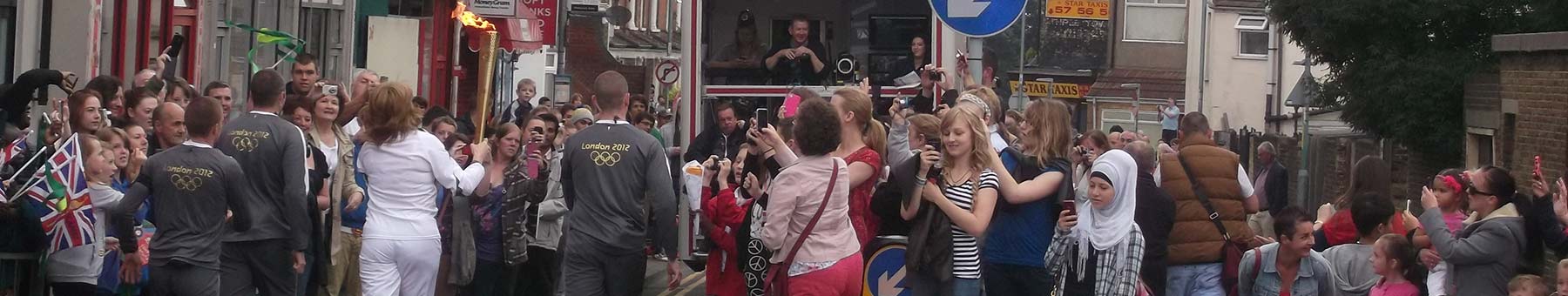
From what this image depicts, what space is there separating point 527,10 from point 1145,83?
33300 millimetres

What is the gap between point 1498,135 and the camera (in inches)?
754

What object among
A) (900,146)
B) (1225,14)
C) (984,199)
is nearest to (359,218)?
(900,146)

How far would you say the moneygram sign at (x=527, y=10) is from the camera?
23.7 metres

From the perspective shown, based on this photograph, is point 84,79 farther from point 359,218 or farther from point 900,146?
point 900,146

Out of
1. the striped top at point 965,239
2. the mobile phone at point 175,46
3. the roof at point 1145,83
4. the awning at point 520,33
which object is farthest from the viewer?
the roof at point 1145,83

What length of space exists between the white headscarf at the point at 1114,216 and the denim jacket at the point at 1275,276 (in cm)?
96

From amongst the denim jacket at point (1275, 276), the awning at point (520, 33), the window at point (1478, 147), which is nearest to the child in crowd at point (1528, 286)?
the denim jacket at point (1275, 276)

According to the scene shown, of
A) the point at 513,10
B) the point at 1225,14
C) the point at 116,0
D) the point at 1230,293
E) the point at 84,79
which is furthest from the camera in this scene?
the point at 1225,14

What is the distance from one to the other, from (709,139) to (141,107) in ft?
17.1

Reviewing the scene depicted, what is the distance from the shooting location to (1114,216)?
30.4ft

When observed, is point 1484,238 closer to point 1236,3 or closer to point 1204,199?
point 1204,199

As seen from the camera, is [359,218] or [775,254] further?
[359,218]

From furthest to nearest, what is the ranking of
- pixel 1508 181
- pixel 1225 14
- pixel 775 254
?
1. pixel 1225 14
2. pixel 1508 181
3. pixel 775 254

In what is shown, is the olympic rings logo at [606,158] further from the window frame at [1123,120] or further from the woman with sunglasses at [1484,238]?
the window frame at [1123,120]
